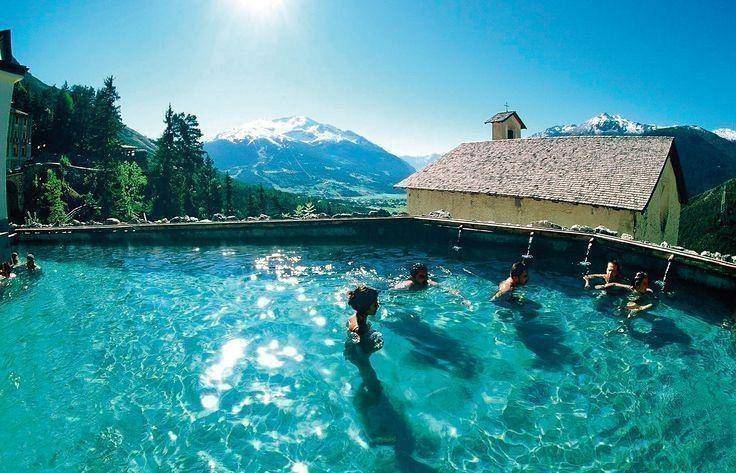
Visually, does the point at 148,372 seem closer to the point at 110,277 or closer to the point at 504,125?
the point at 110,277

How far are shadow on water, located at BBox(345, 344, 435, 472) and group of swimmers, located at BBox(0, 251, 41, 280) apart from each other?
12075 millimetres

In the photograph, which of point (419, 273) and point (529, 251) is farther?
point (529, 251)

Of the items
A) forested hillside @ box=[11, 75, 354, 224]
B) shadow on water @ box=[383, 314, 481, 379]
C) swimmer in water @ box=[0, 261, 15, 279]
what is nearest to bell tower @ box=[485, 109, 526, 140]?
forested hillside @ box=[11, 75, 354, 224]

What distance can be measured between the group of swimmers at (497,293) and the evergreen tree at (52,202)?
29640 millimetres

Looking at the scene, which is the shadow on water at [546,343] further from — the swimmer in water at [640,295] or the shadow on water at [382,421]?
the shadow on water at [382,421]

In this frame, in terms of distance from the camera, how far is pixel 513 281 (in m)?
9.91

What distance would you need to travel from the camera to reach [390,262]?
1520 cm

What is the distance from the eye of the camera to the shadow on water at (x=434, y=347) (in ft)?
26.0

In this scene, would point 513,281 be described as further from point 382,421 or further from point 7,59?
point 7,59

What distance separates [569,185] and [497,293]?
14.9m

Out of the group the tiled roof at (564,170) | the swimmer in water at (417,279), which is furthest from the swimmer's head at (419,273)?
the tiled roof at (564,170)

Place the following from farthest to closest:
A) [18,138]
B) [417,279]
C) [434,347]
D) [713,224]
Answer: [713,224] → [18,138] → [417,279] → [434,347]

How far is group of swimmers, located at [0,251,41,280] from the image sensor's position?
12.5 metres

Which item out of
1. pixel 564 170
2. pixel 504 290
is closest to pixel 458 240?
pixel 504 290
